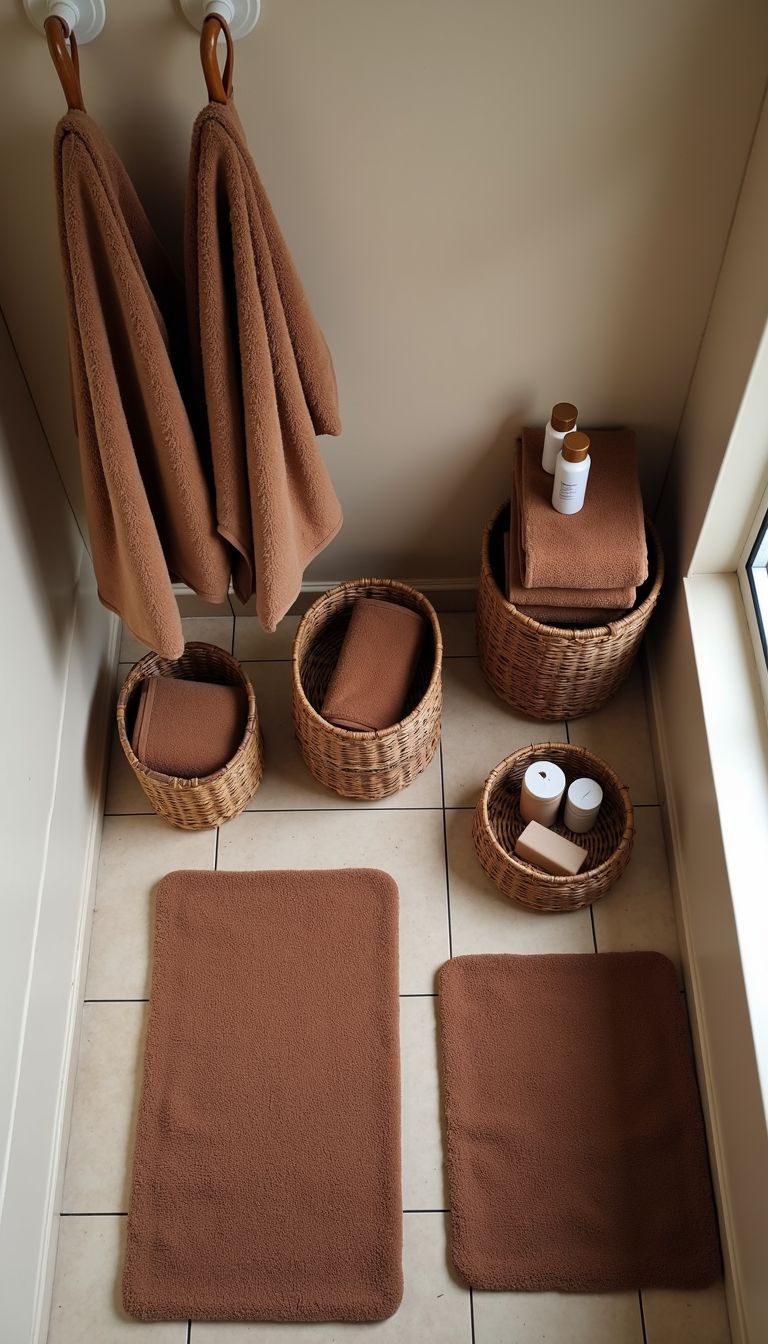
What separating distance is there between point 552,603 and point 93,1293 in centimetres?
126

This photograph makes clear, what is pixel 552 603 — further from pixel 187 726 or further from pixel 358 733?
pixel 187 726

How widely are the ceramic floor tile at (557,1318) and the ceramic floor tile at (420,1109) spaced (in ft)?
0.52

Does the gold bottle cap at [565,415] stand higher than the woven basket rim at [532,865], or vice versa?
the gold bottle cap at [565,415]

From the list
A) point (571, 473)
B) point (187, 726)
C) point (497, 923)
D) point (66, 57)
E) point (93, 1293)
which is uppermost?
point (66, 57)

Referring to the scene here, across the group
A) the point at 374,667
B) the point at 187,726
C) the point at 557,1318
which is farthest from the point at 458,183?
the point at 557,1318

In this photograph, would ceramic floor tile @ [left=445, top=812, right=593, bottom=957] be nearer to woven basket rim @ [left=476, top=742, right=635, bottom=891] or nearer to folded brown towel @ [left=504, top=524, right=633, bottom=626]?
woven basket rim @ [left=476, top=742, right=635, bottom=891]

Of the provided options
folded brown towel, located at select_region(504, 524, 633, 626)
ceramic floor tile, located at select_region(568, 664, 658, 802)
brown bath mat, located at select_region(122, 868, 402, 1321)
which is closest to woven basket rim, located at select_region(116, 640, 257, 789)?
brown bath mat, located at select_region(122, 868, 402, 1321)

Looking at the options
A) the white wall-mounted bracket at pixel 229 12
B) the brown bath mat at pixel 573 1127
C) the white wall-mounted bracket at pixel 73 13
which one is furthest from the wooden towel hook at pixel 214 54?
the brown bath mat at pixel 573 1127

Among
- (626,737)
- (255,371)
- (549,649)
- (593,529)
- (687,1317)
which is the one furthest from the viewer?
(626,737)

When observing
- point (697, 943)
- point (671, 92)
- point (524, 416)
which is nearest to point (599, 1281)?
point (697, 943)

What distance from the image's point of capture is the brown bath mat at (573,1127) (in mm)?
1604

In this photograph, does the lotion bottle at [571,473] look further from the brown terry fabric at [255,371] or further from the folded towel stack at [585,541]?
the brown terry fabric at [255,371]

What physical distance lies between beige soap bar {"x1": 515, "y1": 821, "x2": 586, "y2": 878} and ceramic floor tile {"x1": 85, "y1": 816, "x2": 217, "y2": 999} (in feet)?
1.83

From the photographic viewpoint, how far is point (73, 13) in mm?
1149
